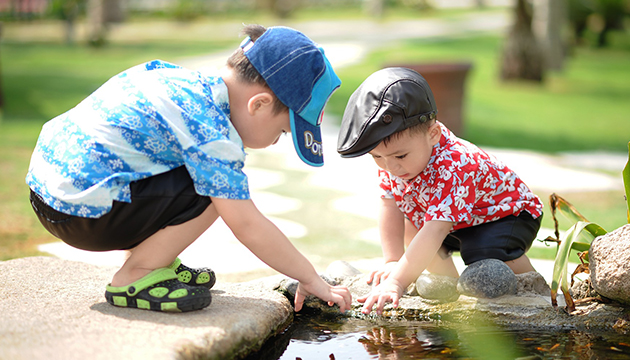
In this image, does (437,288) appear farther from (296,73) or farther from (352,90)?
(352,90)

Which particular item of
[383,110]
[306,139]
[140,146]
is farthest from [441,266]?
[140,146]

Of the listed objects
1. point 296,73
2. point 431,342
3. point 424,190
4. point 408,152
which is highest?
point 296,73

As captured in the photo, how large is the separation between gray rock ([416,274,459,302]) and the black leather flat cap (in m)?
0.49

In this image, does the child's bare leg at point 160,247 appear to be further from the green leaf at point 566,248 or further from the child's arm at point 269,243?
the green leaf at point 566,248

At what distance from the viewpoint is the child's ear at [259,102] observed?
193 cm

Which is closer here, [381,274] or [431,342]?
[431,342]

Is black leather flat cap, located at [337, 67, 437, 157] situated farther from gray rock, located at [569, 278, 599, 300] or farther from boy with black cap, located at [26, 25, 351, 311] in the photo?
gray rock, located at [569, 278, 599, 300]

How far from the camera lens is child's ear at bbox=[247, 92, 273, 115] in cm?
193

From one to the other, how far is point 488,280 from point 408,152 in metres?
0.49

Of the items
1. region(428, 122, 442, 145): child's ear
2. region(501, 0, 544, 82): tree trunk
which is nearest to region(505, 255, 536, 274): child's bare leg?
region(428, 122, 442, 145): child's ear

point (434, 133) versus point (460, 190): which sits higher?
point (434, 133)

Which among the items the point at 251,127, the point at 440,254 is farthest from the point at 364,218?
the point at 251,127

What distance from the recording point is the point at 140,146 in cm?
189

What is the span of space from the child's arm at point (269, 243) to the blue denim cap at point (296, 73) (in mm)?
270
